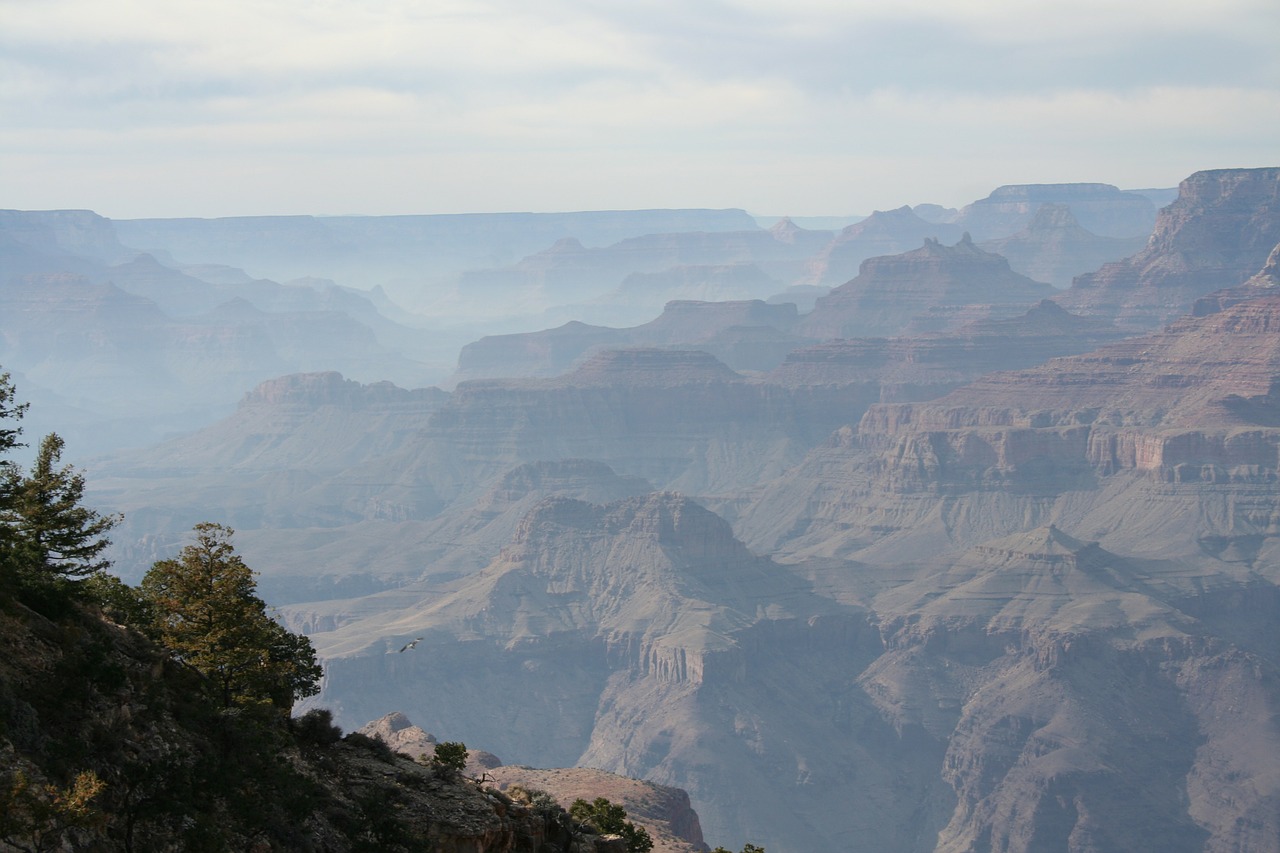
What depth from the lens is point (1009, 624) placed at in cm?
19138

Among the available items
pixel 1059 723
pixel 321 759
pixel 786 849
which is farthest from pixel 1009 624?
pixel 321 759

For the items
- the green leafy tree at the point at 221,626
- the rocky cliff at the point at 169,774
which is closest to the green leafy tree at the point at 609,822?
the rocky cliff at the point at 169,774

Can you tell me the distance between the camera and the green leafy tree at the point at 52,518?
1421 inches

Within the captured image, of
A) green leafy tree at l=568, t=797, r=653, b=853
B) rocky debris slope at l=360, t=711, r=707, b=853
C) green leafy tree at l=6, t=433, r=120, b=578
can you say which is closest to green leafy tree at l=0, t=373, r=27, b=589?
green leafy tree at l=6, t=433, r=120, b=578

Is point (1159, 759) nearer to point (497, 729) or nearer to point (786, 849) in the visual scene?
point (786, 849)

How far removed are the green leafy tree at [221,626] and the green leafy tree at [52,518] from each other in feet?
6.57

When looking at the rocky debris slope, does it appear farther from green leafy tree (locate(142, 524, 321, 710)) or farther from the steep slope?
the steep slope

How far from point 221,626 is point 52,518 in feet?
15.4

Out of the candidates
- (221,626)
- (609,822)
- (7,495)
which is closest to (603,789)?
(609,822)

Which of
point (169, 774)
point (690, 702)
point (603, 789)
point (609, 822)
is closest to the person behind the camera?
point (169, 774)

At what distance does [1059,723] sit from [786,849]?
38.4m

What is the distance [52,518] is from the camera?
36500 mm

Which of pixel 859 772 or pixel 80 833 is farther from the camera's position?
pixel 859 772

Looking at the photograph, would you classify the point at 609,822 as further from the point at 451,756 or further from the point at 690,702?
the point at 690,702
